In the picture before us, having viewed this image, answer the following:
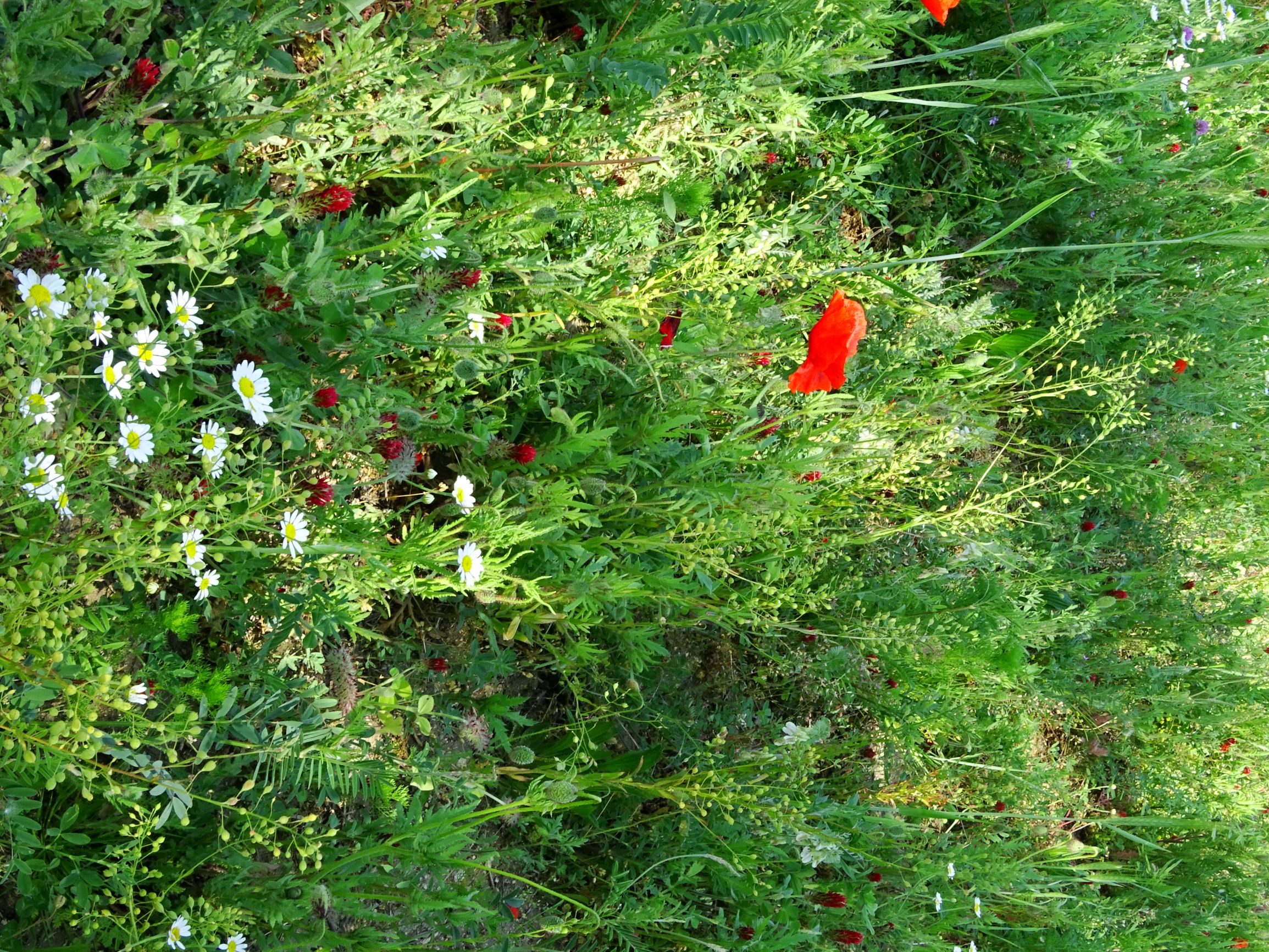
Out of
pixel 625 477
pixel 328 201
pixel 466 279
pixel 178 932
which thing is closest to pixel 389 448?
pixel 466 279

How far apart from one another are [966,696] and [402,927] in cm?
183

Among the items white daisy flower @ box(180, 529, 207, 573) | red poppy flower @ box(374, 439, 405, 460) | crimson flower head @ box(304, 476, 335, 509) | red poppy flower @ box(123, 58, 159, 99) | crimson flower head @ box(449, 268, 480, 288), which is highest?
red poppy flower @ box(123, 58, 159, 99)

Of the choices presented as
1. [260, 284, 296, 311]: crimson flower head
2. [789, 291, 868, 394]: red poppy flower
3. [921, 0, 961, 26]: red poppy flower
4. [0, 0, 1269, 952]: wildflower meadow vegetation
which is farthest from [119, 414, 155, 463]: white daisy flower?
[921, 0, 961, 26]: red poppy flower

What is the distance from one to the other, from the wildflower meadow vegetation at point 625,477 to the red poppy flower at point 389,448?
17 mm

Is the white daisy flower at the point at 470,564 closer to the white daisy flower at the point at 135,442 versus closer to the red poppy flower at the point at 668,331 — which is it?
the white daisy flower at the point at 135,442

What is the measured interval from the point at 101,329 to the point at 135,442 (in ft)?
0.64

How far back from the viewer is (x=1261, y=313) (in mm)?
3824

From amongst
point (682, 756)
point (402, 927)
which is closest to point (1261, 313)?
point (682, 756)

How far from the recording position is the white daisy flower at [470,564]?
2.05m

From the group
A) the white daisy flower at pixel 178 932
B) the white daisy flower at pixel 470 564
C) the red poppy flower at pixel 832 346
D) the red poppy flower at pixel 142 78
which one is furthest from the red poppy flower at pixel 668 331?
the white daisy flower at pixel 178 932

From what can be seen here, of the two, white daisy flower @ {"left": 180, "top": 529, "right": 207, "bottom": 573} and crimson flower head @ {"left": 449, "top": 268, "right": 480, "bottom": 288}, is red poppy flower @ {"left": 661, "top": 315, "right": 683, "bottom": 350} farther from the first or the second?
white daisy flower @ {"left": 180, "top": 529, "right": 207, "bottom": 573}

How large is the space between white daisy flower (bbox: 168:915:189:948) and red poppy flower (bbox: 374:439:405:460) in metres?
0.94

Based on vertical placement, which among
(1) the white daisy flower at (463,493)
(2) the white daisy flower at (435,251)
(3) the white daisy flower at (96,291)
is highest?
(3) the white daisy flower at (96,291)

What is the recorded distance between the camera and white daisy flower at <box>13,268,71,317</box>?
5.16 feet
